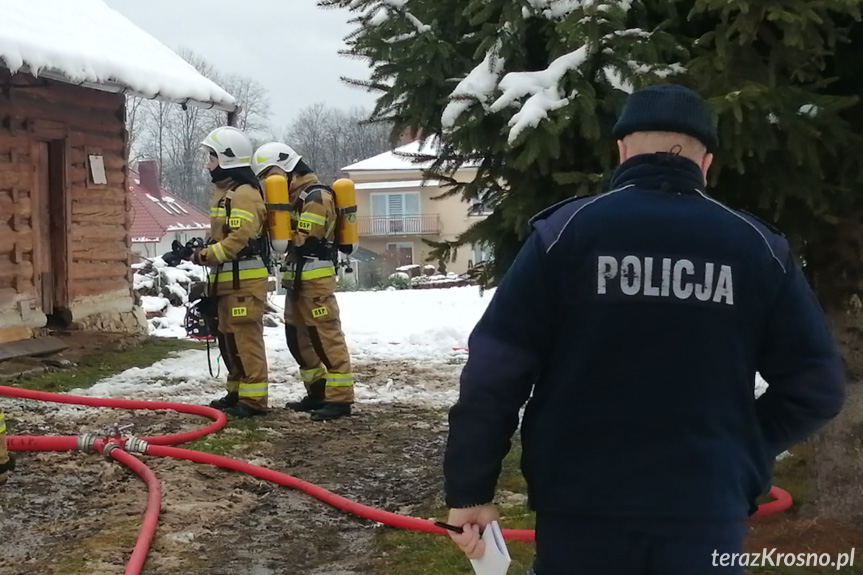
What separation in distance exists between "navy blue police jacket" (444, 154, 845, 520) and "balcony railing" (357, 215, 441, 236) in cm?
4027

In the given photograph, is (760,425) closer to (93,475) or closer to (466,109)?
(466,109)

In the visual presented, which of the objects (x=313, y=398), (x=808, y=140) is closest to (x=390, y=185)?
(x=313, y=398)

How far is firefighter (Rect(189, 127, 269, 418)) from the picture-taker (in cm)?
666

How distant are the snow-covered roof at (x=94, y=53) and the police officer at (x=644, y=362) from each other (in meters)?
7.65


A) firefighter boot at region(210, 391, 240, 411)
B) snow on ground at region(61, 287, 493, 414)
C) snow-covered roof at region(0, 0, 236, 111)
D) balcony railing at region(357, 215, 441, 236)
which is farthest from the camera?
balcony railing at region(357, 215, 441, 236)

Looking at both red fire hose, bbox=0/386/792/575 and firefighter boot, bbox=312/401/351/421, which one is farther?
firefighter boot, bbox=312/401/351/421

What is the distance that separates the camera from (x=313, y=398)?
725 cm

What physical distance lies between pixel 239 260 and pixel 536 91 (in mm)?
3519

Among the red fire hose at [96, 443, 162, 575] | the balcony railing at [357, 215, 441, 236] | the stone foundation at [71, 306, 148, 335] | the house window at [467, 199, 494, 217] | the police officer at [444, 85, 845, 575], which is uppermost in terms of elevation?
the balcony railing at [357, 215, 441, 236]

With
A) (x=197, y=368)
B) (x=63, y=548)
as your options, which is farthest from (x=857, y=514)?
(x=197, y=368)

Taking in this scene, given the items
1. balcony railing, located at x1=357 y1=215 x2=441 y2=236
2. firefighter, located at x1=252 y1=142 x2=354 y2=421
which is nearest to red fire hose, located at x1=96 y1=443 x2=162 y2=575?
firefighter, located at x1=252 y1=142 x2=354 y2=421

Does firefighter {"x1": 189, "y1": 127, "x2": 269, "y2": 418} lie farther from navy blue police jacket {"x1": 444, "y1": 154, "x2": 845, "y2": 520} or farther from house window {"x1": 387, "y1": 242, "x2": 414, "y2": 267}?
house window {"x1": 387, "y1": 242, "x2": 414, "y2": 267}

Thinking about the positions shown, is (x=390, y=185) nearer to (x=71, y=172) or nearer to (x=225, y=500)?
(x=71, y=172)

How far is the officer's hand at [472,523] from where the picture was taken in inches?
84.0
